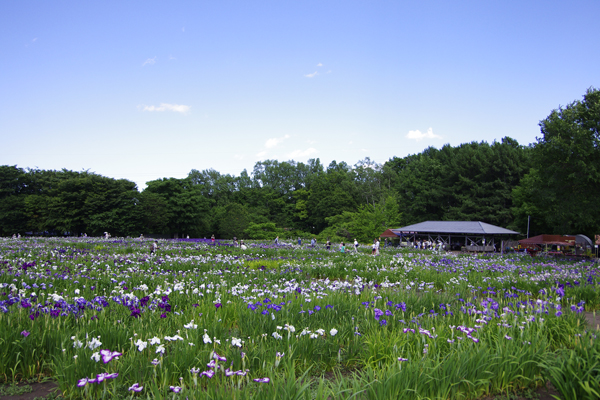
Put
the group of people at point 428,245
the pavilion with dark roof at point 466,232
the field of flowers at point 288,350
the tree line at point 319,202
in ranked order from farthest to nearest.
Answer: the tree line at point 319,202, the pavilion with dark roof at point 466,232, the group of people at point 428,245, the field of flowers at point 288,350

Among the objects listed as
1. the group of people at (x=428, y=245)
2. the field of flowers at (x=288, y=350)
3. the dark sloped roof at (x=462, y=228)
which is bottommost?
the group of people at (x=428, y=245)

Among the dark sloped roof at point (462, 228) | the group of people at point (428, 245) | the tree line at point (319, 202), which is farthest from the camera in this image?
the tree line at point (319, 202)

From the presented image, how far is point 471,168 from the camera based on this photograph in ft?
179

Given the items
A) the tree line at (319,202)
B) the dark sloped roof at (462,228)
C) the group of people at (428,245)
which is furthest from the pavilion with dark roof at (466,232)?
the tree line at (319,202)

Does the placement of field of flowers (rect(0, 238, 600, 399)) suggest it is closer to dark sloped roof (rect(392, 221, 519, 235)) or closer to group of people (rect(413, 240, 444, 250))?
group of people (rect(413, 240, 444, 250))

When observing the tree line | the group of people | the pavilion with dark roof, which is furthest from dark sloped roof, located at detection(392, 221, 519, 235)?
the tree line

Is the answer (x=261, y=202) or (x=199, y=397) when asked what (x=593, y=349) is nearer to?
(x=199, y=397)

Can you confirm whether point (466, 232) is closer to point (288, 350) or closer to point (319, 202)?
point (288, 350)

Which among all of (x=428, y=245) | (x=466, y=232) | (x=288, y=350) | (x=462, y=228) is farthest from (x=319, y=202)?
(x=288, y=350)

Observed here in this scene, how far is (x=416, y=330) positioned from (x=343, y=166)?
86181mm

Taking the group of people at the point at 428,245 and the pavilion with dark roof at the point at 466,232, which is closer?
the group of people at the point at 428,245

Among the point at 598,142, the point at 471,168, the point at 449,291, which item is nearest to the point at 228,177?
the point at 471,168

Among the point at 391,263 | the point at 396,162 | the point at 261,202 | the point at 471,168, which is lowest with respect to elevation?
the point at 391,263

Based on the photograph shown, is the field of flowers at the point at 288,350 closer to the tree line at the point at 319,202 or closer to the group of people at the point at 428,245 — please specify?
the group of people at the point at 428,245
